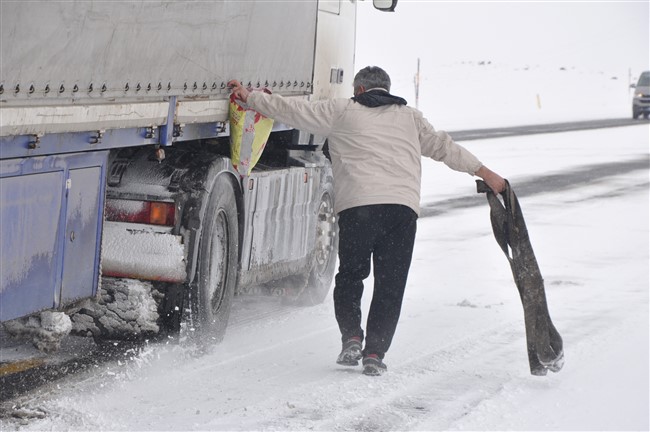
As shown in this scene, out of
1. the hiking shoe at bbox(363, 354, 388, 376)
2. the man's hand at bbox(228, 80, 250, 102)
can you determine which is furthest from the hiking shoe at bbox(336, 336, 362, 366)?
the man's hand at bbox(228, 80, 250, 102)

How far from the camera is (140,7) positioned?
646 centimetres

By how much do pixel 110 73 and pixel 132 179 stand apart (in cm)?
121

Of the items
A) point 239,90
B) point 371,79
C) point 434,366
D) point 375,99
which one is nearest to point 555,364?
point 434,366

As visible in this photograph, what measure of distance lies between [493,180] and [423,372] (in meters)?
1.16

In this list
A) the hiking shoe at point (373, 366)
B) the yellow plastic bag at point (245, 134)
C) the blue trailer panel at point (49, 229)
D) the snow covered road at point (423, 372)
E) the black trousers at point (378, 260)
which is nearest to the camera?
the blue trailer panel at point (49, 229)

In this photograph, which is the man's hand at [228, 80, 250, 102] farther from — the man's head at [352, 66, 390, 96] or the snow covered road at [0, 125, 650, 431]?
the snow covered road at [0, 125, 650, 431]

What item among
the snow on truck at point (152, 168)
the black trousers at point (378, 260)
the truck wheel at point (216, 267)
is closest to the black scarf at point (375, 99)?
the black trousers at point (378, 260)

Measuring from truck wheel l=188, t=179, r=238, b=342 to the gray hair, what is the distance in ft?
3.39

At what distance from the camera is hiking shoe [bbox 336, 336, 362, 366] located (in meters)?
7.57

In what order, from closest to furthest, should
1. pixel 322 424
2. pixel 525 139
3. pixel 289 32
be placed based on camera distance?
pixel 322 424, pixel 289 32, pixel 525 139

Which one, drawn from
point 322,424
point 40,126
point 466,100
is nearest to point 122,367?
point 322,424

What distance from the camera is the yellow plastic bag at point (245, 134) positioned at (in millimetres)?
8047

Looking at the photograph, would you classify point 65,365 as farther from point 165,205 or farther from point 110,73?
point 110,73

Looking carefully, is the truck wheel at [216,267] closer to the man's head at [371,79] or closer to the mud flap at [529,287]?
the man's head at [371,79]
